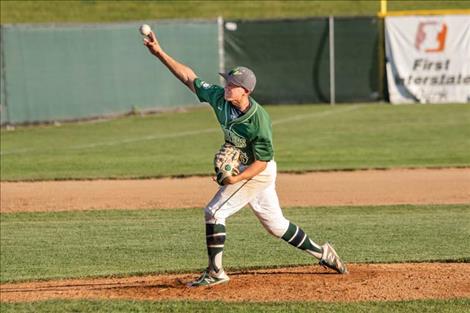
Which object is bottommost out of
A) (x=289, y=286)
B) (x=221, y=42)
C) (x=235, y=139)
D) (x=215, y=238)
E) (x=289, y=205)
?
(x=221, y=42)

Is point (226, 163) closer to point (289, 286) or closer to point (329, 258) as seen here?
point (289, 286)

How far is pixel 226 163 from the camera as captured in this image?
8562mm

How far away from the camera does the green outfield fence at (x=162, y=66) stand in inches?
960

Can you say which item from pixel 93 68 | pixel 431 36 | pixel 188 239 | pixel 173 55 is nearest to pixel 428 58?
pixel 431 36

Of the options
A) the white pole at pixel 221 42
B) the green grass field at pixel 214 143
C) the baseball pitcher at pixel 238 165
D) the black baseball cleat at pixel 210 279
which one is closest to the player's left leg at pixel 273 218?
the baseball pitcher at pixel 238 165

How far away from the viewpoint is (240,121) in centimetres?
855

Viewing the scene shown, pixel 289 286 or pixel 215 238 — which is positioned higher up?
pixel 215 238

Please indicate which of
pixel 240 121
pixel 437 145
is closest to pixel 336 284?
pixel 240 121

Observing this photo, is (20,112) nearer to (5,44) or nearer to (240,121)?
(5,44)

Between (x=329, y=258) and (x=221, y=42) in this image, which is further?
(x=221, y=42)

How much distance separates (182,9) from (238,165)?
27956 mm

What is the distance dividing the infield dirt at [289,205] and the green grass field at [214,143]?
39.8 inches

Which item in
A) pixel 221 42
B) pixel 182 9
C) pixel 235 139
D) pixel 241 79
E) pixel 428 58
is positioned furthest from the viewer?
pixel 182 9

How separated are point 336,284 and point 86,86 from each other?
17370 mm
